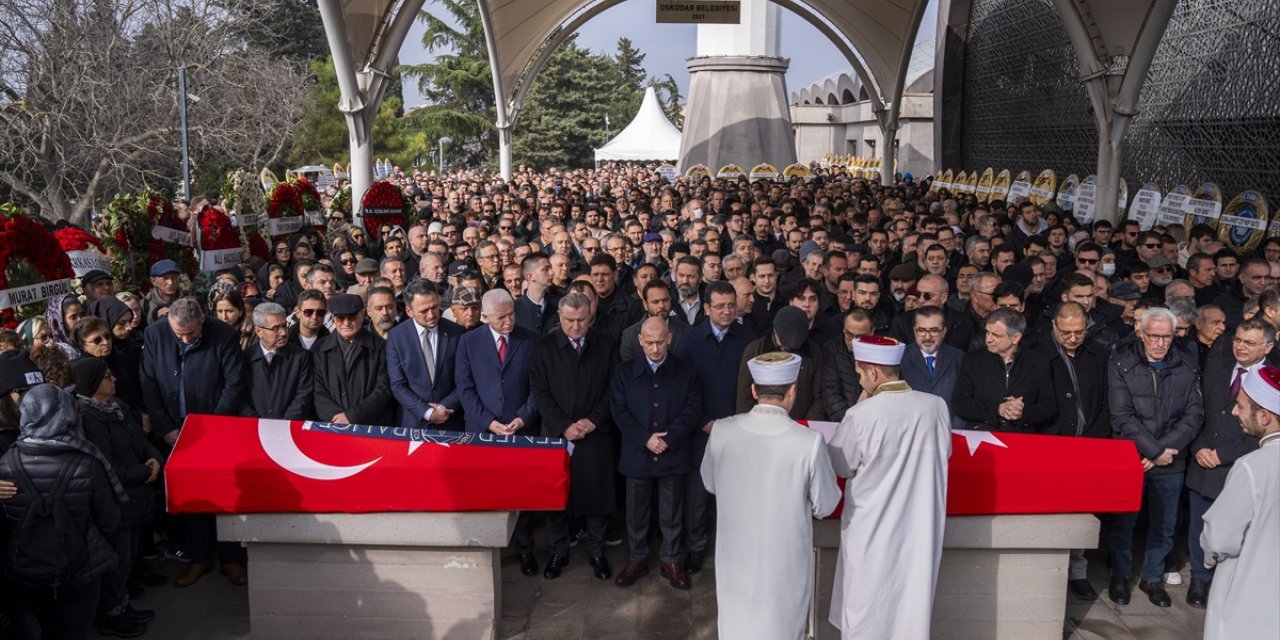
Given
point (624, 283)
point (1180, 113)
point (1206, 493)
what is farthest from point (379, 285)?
point (1180, 113)

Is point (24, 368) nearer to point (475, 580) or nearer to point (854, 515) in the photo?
point (475, 580)

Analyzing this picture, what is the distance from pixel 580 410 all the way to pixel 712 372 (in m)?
0.87

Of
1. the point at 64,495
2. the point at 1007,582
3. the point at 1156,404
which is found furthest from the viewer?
the point at 1156,404

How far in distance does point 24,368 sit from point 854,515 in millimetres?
3868

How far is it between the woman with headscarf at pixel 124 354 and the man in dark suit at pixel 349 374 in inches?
46.2

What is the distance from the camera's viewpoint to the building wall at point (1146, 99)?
17609 mm

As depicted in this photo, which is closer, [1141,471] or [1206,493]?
[1141,471]

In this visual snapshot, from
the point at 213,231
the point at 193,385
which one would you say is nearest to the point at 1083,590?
the point at 193,385

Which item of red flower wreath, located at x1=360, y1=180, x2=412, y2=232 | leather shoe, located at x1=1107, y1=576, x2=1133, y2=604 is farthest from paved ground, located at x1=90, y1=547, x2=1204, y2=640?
red flower wreath, located at x1=360, y1=180, x2=412, y2=232

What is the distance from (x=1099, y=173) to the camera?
1575cm

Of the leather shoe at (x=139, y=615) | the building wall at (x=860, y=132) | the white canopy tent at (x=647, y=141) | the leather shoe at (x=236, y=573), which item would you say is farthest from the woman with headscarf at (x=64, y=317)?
the building wall at (x=860, y=132)

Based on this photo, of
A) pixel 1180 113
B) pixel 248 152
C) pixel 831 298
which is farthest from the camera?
pixel 248 152

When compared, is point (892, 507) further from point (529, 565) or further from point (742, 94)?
point (742, 94)

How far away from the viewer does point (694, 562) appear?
6277 millimetres
